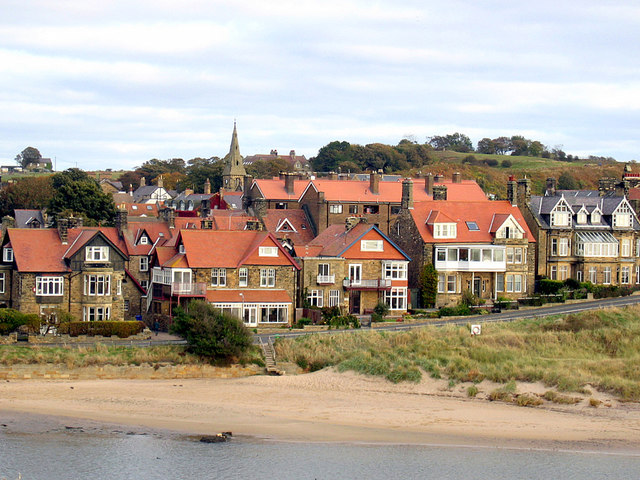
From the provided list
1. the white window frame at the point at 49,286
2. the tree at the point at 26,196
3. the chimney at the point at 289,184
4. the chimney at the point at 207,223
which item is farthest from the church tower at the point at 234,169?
the white window frame at the point at 49,286

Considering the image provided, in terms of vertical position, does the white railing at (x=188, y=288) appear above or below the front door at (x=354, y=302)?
above

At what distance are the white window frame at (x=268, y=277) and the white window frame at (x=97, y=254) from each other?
9491mm

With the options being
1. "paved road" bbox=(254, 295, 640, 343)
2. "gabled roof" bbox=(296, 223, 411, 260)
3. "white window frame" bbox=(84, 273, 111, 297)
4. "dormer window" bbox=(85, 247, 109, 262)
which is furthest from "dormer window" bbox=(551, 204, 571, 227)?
"white window frame" bbox=(84, 273, 111, 297)

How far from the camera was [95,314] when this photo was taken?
57.4 meters

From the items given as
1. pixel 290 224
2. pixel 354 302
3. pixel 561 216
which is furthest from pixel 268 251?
pixel 561 216

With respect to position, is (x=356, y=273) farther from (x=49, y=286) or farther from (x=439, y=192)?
(x=49, y=286)

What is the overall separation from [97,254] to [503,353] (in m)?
24.9

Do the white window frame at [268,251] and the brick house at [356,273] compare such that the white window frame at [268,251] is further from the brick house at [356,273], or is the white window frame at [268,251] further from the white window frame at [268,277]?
the brick house at [356,273]

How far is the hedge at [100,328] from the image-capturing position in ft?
171

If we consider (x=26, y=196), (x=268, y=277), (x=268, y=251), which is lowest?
(x=268, y=277)

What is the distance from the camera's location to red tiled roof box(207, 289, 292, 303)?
2268 inches

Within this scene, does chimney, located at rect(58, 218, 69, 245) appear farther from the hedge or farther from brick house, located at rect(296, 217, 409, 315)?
brick house, located at rect(296, 217, 409, 315)

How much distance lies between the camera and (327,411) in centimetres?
4222

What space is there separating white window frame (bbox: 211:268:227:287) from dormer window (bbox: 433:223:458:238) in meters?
16.8
